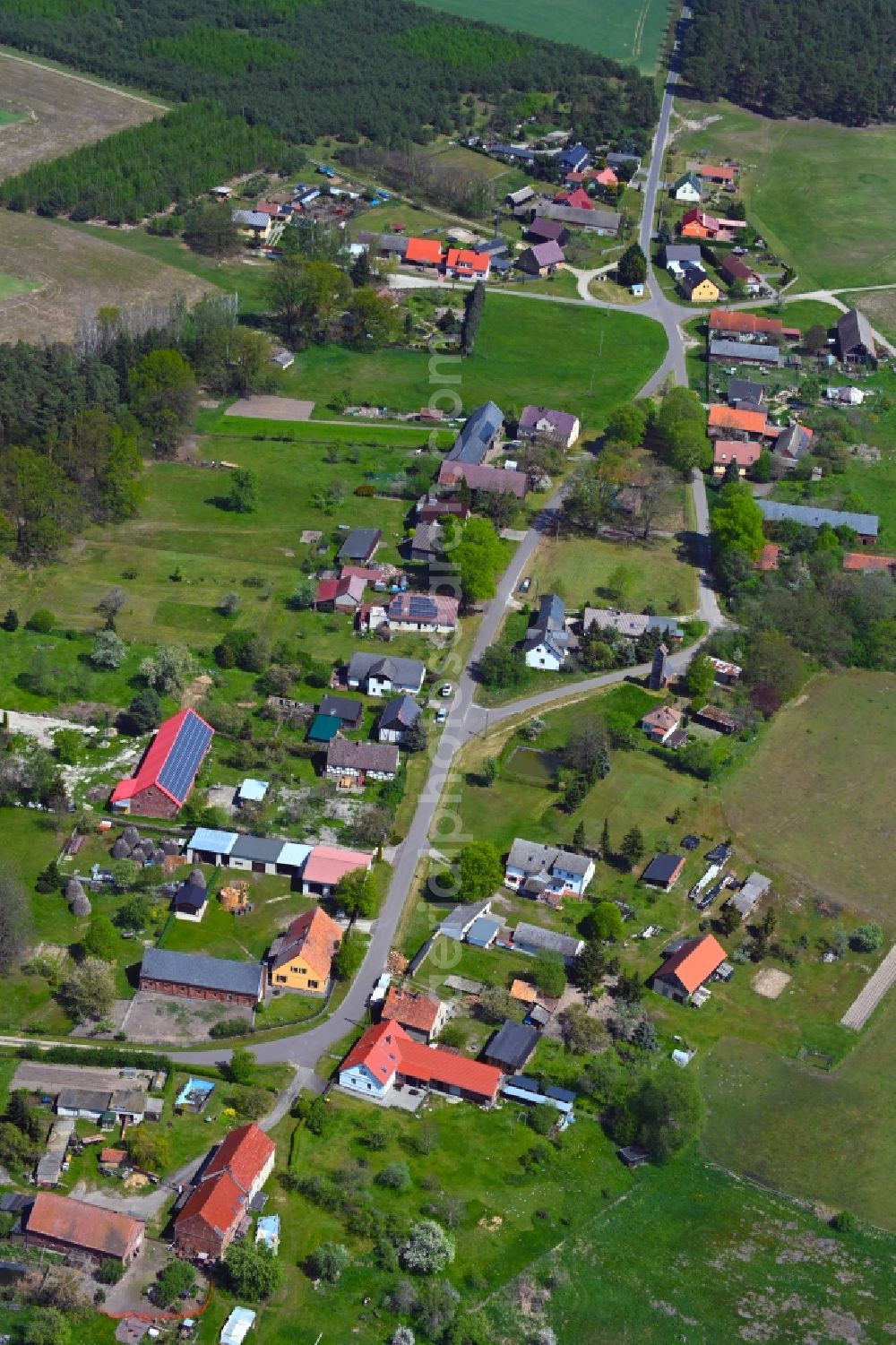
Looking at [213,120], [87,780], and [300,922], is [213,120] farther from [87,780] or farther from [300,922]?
[300,922]

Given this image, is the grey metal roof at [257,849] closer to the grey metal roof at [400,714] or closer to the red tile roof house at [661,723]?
the grey metal roof at [400,714]

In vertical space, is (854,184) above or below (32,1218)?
above

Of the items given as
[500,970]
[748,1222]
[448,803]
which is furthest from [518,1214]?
[448,803]

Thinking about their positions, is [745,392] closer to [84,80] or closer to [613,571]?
[613,571]

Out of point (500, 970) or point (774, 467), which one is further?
point (774, 467)

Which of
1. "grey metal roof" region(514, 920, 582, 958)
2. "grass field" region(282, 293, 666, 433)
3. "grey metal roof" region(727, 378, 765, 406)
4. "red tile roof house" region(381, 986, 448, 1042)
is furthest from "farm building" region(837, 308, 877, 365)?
"red tile roof house" region(381, 986, 448, 1042)

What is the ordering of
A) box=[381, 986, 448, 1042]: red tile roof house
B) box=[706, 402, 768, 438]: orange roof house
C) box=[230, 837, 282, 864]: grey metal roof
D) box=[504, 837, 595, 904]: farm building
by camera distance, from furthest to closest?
box=[706, 402, 768, 438]: orange roof house → box=[504, 837, 595, 904]: farm building → box=[230, 837, 282, 864]: grey metal roof → box=[381, 986, 448, 1042]: red tile roof house

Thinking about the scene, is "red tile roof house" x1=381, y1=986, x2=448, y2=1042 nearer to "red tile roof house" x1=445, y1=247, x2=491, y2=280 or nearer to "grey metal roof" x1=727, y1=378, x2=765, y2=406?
"grey metal roof" x1=727, y1=378, x2=765, y2=406
